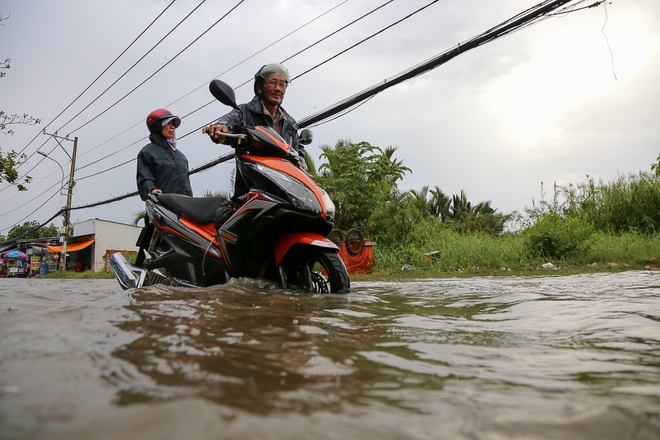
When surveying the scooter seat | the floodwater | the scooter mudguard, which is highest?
the scooter seat

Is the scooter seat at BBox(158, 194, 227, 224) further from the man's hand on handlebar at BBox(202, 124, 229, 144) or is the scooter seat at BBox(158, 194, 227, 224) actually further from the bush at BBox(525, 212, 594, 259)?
the bush at BBox(525, 212, 594, 259)

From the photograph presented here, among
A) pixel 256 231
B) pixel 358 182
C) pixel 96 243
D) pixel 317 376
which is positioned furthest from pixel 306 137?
pixel 96 243

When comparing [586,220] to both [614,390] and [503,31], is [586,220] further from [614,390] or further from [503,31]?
[614,390]

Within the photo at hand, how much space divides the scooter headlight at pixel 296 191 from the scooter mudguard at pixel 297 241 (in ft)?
0.57

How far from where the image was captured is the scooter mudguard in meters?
2.83

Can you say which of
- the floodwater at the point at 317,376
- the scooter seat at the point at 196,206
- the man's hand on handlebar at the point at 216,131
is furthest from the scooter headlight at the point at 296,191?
the floodwater at the point at 317,376

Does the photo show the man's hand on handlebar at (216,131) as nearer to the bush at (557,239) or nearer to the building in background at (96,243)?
the bush at (557,239)

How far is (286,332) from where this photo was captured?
1475 mm

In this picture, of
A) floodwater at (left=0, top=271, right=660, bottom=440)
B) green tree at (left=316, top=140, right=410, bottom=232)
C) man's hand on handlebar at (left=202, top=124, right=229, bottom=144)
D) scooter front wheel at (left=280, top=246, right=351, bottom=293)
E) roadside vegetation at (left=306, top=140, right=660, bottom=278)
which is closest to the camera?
floodwater at (left=0, top=271, right=660, bottom=440)

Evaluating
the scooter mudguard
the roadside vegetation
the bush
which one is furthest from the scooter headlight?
the bush

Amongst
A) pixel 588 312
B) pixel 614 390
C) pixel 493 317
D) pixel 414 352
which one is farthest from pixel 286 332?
pixel 588 312

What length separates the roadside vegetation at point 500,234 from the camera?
834 centimetres

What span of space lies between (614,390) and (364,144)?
14.0 m

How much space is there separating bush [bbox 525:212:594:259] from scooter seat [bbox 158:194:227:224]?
7.59 meters
